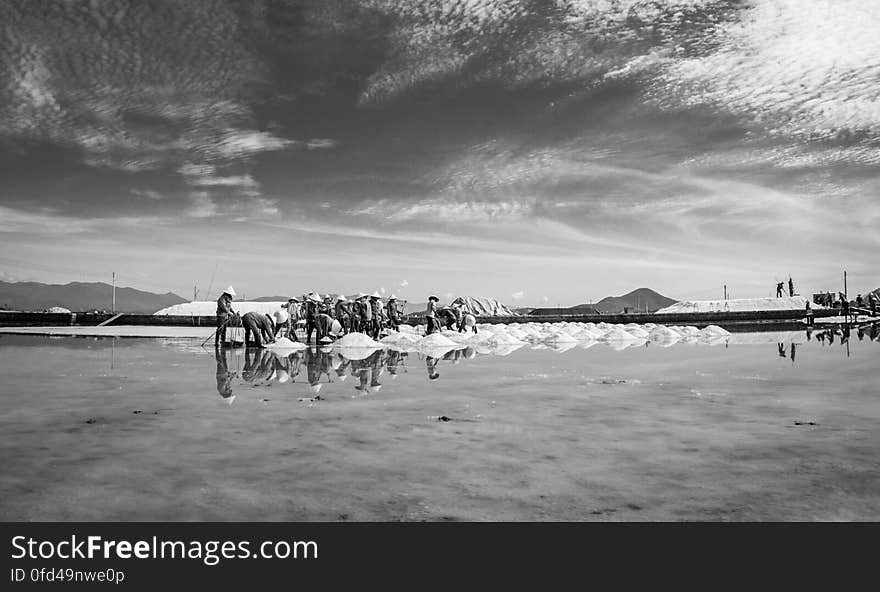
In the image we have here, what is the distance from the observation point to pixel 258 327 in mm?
19203

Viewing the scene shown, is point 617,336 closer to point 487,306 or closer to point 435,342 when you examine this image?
point 435,342

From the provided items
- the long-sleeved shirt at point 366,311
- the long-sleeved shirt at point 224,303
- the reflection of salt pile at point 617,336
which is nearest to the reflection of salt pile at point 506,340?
the reflection of salt pile at point 617,336

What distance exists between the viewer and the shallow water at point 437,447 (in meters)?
3.75

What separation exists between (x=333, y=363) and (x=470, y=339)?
9299 millimetres

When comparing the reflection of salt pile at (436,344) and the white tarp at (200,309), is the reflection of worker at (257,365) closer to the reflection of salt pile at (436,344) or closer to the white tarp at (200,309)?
the reflection of salt pile at (436,344)

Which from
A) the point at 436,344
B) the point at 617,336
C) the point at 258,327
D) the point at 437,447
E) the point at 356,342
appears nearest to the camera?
the point at 437,447

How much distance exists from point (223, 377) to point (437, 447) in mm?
6798

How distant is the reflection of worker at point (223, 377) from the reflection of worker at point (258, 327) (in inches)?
93.4

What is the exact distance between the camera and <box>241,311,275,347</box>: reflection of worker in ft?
61.0

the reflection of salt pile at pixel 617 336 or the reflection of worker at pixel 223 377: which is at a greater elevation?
the reflection of salt pile at pixel 617 336

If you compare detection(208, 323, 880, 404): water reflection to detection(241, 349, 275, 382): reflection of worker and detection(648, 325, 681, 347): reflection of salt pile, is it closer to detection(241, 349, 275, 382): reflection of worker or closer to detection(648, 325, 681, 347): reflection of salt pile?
detection(241, 349, 275, 382): reflection of worker

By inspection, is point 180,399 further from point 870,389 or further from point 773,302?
point 773,302

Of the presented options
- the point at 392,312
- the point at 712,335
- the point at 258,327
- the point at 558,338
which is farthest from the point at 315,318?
the point at 712,335
